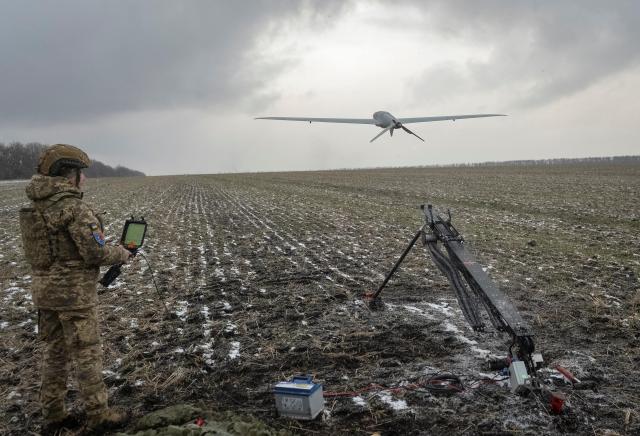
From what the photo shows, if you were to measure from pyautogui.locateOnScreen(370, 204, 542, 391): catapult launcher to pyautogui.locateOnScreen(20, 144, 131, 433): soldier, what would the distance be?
11.3 feet

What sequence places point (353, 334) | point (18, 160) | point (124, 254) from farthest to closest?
point (18, 160), point (353, 334), point (124, 254)

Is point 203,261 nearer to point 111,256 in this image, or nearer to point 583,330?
point 111,256

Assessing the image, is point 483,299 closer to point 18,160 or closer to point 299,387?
point 299,387

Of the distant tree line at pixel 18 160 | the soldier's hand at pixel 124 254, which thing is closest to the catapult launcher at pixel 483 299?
the soldier's hand at pixel 124 254

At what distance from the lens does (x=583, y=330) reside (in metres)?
6.05

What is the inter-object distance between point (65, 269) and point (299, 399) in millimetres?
2311

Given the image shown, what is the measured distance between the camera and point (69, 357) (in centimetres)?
422

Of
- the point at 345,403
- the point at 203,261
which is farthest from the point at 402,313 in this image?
the point at 203,261

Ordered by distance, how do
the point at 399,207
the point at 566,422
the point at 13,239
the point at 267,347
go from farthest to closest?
the point at 399,207 → the point at 13,239 → the point at 267,347 → the point at 566,422

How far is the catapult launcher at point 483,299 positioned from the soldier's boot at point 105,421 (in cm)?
343

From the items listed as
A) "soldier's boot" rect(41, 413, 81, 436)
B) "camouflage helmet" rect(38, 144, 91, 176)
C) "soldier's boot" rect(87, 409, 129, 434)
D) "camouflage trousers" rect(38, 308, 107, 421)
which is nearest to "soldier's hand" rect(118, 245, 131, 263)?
"camouflage trousers" rect(38, 308, 107, 421)

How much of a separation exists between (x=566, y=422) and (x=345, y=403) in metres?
1.91

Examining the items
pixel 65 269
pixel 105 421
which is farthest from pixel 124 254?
pixel 105 421

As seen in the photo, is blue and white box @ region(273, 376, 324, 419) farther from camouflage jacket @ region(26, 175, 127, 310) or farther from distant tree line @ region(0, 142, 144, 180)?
distant tree line @ region(0, 142, 144, 180)
